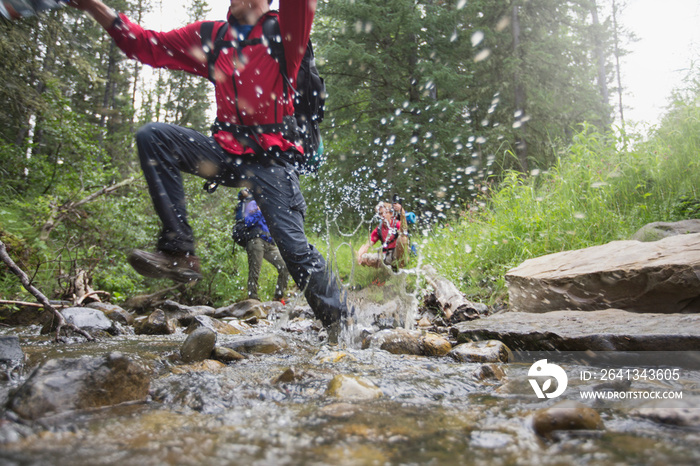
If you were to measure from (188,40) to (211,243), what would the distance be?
6505 millimetres

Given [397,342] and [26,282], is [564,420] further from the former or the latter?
[26,282]

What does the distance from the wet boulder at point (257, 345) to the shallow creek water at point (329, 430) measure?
0.78 metres

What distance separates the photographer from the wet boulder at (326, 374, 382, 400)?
156 cm

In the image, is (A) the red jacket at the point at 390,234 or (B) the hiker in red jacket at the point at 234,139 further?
(A) the red jacket at the point at 390,234

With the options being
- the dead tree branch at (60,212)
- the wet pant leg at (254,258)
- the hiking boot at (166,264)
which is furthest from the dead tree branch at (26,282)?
the dead tree branch at (60,212)

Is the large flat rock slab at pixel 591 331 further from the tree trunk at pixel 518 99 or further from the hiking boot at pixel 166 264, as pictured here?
the tree trunk at pixel 518 99

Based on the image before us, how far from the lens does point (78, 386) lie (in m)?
1.36

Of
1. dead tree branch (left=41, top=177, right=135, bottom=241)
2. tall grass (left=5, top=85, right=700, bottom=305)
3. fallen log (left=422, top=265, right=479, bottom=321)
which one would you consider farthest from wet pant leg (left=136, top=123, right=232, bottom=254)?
dead tree branch (left=41, top=177, right=135, bottom=241)

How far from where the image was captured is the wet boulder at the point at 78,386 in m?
1.25

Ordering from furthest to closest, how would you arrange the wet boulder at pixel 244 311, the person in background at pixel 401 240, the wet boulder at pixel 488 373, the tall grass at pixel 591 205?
the person in background at pixel 401 240, the wet boulder at pixel 244 311, the tall grass at pixel 591 205, the wet boulder at pixel 488 373

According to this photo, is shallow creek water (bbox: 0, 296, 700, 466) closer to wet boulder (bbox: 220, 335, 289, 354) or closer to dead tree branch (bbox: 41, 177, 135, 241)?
wet boulder (bbox: 220, 335, 289, 354)

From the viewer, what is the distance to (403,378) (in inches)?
76.0

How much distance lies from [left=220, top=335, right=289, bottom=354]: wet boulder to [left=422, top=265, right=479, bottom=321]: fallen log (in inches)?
81.9

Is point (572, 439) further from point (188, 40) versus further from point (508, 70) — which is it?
point (508, 70)
